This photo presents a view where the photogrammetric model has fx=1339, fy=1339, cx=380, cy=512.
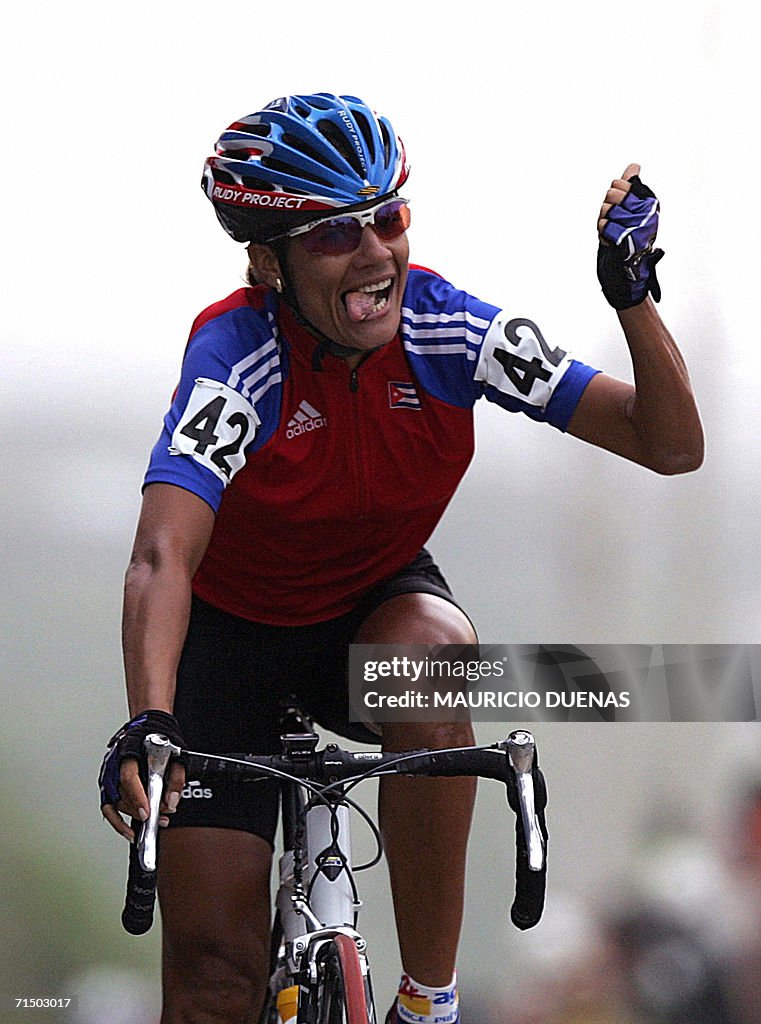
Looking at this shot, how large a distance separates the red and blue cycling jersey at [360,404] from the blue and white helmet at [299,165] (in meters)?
0.10

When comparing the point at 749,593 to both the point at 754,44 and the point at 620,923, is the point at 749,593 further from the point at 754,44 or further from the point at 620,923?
the point at 754,44

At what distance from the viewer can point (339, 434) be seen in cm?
130

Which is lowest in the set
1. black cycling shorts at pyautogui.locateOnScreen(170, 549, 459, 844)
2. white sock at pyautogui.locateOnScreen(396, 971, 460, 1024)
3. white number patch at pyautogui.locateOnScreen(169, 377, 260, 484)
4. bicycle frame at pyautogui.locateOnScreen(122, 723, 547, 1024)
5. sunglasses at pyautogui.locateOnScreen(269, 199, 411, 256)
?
white sock at pyautogui.locateOnScreen(396, 971, 460, 1024)

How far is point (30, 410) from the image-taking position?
210 centimetres

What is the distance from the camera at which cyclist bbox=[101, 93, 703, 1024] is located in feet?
4.06

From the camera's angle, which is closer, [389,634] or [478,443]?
[389,634]

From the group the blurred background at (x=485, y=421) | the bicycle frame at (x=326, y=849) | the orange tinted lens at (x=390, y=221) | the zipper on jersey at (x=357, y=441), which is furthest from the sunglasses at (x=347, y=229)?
the blurred background at (x=485, y=421)

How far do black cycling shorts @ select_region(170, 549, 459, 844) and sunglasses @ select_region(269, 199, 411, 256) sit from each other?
13.5 inches

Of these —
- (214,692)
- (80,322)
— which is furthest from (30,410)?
(214,692)

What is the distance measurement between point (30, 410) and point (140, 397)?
171 mm

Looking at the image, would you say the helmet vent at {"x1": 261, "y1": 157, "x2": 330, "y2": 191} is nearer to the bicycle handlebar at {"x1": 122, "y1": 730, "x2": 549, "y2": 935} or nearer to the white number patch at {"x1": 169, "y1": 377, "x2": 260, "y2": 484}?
A: the white number patch at {"x1": 169, "y1": 377, "x2": 260, "y2": 484}

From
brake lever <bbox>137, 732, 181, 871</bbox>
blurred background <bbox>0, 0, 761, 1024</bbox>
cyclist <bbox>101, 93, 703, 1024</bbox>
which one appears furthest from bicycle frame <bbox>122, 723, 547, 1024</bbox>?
blurred background <bbox>0, 0, 761, 1024</bbox>

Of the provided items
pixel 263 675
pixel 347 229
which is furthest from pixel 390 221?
pixel 263 675

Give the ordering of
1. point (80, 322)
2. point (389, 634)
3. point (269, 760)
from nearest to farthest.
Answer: point (269, 760) < point (389, 634) < point (80, 322)
